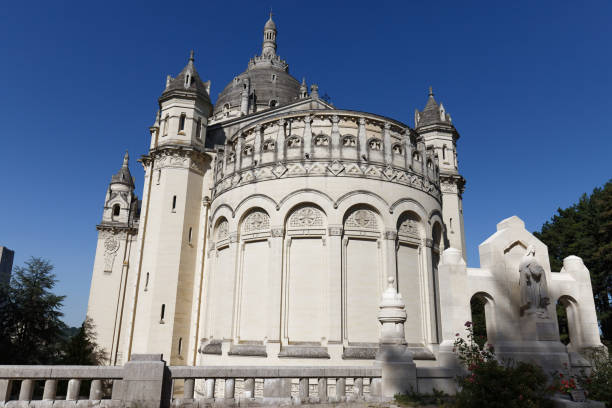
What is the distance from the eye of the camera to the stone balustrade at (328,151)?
2212 centimetres

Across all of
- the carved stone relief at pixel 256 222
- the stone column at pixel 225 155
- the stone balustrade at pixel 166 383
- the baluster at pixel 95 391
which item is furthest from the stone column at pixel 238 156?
the baluster at pixel 95 391

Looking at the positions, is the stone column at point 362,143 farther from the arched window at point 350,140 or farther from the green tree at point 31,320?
the green tree at point 31,320

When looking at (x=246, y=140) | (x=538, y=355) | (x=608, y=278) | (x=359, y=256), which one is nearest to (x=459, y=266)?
(x=538, y=355)

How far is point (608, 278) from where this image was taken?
3722cm

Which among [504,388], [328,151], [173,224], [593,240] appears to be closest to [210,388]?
[504,388]

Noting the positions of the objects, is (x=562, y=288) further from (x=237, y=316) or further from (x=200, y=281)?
(x=200, y=281)

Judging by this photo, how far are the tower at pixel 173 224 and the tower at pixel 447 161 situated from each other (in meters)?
16.6

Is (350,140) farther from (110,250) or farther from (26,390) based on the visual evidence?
(110,250)

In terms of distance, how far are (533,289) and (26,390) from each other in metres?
12.5

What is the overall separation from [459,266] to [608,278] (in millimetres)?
33136

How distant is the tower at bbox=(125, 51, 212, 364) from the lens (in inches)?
968

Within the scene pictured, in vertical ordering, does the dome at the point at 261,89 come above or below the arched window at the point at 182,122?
above

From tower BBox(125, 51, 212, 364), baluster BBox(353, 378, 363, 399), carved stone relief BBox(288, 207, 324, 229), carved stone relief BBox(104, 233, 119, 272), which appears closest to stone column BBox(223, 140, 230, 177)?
tower BBox(125, 51, 212, 364)

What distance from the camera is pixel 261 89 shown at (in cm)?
5722
